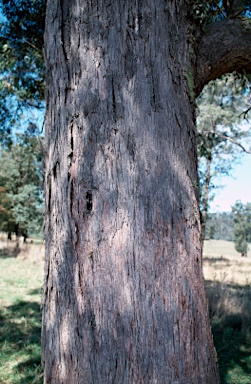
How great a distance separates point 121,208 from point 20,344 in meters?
4.47

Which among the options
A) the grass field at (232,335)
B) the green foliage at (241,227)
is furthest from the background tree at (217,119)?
the green foliage at (241,227)

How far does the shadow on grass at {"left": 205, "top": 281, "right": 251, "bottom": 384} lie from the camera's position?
4.57 metres

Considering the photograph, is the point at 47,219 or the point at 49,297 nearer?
the point at 49,297

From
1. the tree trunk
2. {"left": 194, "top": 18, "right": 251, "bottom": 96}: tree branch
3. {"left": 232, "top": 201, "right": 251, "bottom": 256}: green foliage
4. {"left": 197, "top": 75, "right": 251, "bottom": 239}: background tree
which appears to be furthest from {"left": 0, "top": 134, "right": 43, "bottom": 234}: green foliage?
{"left": 232, "top": 201, "right": 251, "bottom": 256}: green foliage

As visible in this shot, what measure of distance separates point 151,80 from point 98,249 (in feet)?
2.82

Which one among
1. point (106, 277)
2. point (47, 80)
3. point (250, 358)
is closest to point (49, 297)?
point (106, 277)

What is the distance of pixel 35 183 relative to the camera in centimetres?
3100

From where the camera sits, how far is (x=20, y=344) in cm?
520

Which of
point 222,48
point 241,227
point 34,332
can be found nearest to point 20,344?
point 34,332

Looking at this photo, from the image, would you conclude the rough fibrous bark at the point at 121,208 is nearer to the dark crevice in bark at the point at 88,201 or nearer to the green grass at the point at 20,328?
the dark crevice in bark at the point at 88,201

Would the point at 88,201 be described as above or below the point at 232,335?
above

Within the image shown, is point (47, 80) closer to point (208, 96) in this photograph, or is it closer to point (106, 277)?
point (106, 277)

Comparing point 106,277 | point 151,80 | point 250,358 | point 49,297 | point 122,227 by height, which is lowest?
point 250,358

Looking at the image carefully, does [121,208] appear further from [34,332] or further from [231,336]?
[231,336]
